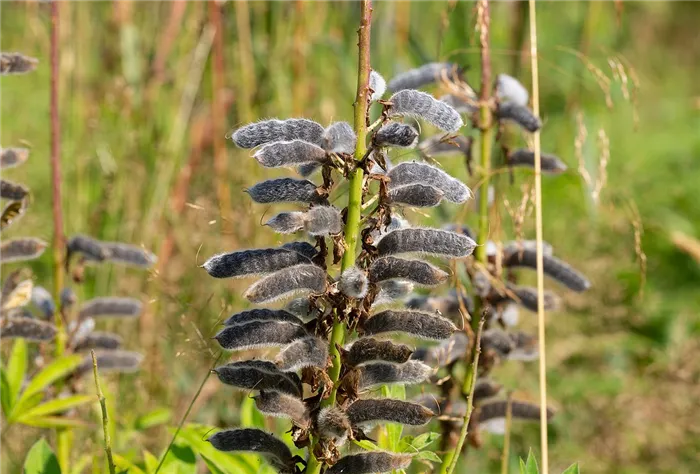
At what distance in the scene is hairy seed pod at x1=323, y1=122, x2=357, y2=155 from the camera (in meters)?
1.71

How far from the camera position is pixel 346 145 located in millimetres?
1721

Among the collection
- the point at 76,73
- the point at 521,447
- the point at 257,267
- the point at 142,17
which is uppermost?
the point at 142,17

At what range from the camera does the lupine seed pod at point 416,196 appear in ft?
5.84

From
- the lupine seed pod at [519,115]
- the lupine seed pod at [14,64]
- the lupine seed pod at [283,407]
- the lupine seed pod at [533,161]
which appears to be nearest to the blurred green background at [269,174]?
the lupine seed pod at [533,161]

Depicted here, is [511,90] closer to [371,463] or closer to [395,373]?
[395,373]

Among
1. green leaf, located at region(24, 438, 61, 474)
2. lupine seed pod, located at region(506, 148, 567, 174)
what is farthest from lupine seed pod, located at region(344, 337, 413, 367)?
lupine seed pod, located at region(506, 148, 567, 174)

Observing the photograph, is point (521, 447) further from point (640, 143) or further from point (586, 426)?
point (640, 143)

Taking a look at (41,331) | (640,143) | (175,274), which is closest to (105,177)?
(175,274)

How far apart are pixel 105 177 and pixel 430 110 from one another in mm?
2712

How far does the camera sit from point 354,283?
1.73 metres

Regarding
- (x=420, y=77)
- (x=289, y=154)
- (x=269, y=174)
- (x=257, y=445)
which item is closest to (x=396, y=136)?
(x=289, y=154)

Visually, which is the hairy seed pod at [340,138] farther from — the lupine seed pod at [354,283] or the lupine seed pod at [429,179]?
the lupine seed pod at [354,283]

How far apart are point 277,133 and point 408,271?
383mm

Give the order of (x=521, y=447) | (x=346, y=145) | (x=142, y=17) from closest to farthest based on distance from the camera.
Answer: (x=346, y=145)
(x=521, y=447)
(x=142, y=17)
